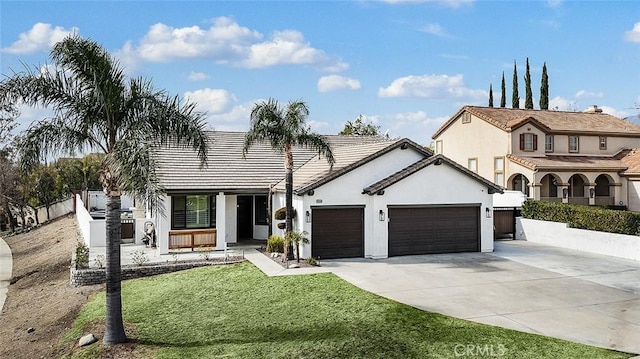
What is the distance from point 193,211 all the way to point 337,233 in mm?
6171

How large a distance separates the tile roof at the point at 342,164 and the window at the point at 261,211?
197 centimetres

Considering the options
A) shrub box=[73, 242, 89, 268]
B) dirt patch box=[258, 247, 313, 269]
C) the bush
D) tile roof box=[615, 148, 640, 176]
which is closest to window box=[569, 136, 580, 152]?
tile roof box=[615, 148, 640, 176]

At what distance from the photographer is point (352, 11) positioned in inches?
792

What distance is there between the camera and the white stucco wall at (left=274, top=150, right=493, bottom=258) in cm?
1892

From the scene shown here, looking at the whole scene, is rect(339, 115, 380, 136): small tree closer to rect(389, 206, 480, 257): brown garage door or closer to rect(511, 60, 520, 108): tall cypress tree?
rect(511, 60, 520, 108): tall cypress tree

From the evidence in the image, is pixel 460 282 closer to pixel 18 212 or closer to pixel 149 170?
pixel 149 170

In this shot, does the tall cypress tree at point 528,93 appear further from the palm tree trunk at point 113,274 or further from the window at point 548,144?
the palm tree trunk at point 113,274

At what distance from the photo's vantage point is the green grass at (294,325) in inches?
380

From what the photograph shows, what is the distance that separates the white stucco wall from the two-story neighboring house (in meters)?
12.3

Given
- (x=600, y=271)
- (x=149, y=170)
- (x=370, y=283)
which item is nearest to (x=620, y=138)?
(x=600, y=271)

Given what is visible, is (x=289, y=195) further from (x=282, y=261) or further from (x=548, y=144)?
(x=548, y=144)

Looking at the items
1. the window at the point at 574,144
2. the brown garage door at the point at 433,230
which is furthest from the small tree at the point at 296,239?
the window at the point at 574,144

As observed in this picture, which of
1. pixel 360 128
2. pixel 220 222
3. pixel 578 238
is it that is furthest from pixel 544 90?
pixel 220 222

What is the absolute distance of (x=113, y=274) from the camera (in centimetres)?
1118
